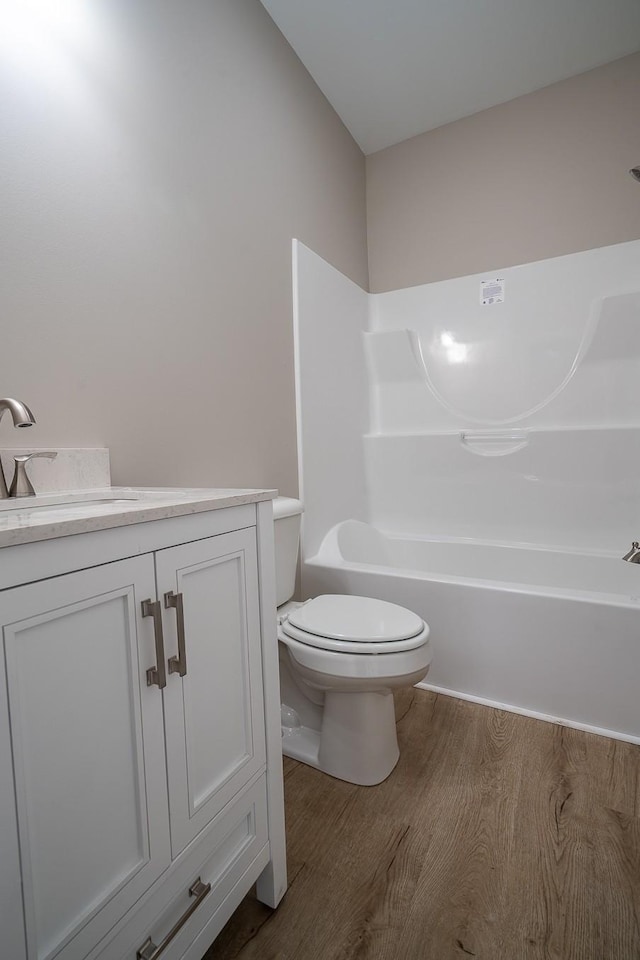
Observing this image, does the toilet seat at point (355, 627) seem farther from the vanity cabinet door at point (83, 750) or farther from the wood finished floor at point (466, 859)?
the vanity cabinet door at point (83, 750)

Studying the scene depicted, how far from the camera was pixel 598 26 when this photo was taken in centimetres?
197

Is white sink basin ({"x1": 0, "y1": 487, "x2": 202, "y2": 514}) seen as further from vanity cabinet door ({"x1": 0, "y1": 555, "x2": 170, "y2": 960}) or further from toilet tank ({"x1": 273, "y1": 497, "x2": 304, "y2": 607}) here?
toilet tank ({"x1": 273, "y1": 497, "x2": 304, "y2": 607})

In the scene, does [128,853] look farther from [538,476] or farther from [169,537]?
[538,476]

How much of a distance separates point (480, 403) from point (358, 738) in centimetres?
179

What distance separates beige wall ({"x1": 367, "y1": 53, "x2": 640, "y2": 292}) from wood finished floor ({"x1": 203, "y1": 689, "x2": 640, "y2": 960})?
7.47 feet

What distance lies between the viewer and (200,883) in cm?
77

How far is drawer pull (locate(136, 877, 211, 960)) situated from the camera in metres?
0.67

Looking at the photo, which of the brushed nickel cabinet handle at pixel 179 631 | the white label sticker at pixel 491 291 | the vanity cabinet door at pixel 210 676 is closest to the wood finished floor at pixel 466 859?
the vanity cabinet door at pixel 210 676

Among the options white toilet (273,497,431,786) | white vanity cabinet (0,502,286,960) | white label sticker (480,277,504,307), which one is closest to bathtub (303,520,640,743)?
white toilet (273,497,431,786)

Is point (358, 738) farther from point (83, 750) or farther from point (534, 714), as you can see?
point (83, 750)

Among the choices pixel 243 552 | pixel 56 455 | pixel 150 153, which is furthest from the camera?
pixel 150 153

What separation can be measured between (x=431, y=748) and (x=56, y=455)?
1.42 m

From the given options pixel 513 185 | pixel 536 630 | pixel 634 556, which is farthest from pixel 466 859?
pixel 513 185

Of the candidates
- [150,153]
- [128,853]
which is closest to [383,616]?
[128,853]
